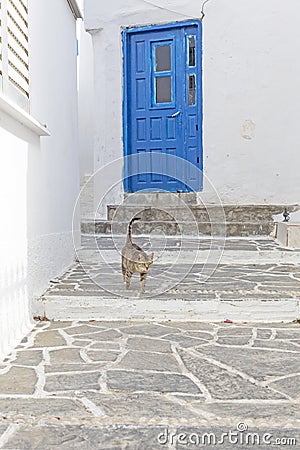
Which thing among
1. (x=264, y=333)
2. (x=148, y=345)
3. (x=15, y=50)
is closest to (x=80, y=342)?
(x=148, y=345)

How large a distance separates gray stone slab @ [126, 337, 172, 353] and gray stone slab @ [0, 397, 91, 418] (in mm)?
634

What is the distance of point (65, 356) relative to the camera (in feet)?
7.09

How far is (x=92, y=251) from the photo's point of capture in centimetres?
468

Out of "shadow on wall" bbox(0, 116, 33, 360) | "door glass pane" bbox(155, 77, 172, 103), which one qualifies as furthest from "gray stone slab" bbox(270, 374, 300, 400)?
"door glass pane" bbox(155, 77, 172, 103)

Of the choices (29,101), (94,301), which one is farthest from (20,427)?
(29,101)

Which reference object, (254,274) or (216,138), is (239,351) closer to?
(254,274)

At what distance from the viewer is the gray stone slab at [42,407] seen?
1587mm

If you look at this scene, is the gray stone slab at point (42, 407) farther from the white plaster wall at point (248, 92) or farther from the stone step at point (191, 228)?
the white plaster wall at point (248, 92)

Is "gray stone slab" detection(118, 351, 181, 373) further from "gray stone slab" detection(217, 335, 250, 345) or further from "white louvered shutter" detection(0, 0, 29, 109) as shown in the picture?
"white louvered shutter" detection(0, 0, 29, 109)

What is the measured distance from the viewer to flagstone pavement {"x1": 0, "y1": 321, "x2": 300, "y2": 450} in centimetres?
145

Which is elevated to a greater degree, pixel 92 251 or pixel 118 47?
pixel 118 47

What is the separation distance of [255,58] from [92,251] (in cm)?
326

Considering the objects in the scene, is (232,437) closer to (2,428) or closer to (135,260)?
(2,428)

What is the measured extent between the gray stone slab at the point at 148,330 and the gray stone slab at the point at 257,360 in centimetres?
34
